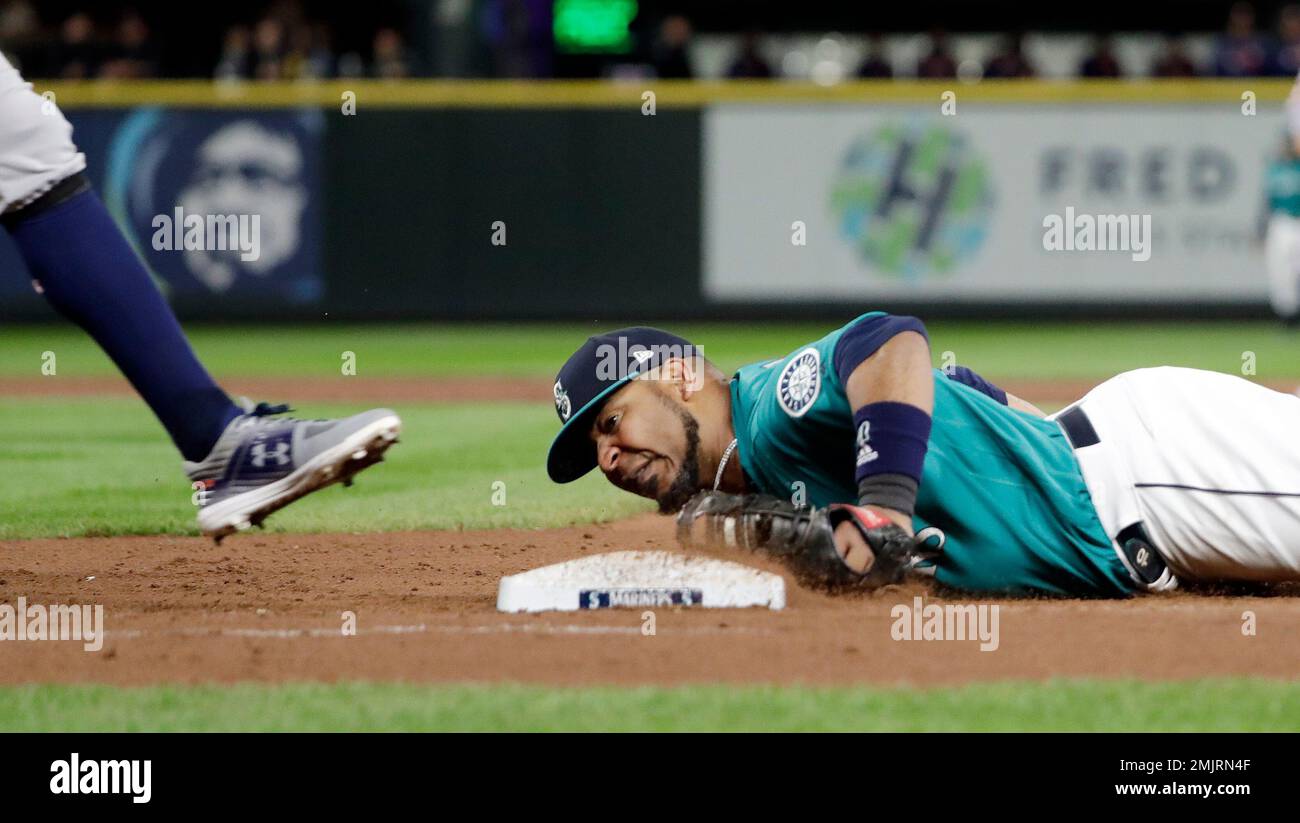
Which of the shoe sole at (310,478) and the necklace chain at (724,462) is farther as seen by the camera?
the necklace chain at (724,462)

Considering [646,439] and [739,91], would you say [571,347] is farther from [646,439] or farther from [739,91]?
[646,439]

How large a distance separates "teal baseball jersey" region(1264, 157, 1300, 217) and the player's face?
11560mm

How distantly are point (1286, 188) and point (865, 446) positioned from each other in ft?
39.6

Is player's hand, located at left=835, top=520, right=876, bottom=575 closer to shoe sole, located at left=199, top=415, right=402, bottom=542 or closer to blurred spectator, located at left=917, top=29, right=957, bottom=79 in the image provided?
shoe sole, located at left=199, top=415, right=402, bottom=542

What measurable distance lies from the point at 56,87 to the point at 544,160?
4.68 meters

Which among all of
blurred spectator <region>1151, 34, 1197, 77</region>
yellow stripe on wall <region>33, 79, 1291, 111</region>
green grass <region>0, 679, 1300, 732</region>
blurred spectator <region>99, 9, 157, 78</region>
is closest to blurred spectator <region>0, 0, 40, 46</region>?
blurred spectator <region>99, 9, 157, 78</region>

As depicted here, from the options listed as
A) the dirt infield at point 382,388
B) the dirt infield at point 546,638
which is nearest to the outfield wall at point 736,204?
the dirt infield at point 382,388

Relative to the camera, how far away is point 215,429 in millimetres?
3996

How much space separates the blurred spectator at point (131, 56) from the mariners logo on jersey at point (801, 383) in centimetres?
1447

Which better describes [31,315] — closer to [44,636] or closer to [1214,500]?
[44,636]

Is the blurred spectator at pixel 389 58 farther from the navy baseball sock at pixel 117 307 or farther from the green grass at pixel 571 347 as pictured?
the navy baseball sock at pixel 117 307

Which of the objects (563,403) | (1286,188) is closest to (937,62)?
(1286,188)

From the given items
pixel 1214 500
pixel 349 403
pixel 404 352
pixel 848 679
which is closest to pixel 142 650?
pixel 848 679

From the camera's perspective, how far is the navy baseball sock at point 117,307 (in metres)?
3.94
